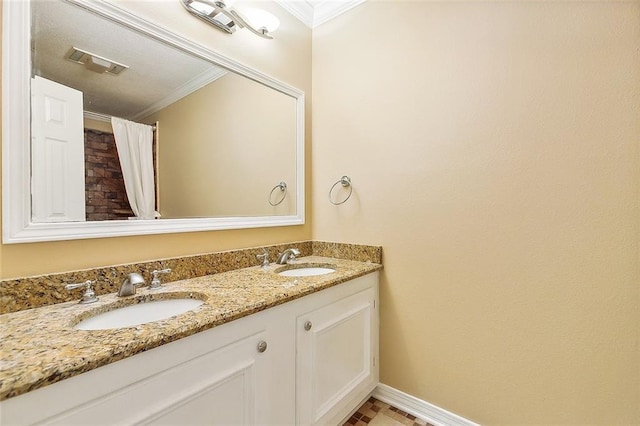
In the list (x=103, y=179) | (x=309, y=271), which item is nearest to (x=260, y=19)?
(x=103, y=179)

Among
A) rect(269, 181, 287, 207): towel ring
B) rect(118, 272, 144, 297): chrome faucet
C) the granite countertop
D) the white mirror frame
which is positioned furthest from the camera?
rect(269, 181, 287, 207): towel ring

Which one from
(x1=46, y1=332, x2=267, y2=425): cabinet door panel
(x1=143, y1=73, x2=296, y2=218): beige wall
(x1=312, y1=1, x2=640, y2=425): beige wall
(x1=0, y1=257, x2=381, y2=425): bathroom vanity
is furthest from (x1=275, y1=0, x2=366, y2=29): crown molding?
(x1=46, y1=332, x2=267, y2=425): cabinet door panel

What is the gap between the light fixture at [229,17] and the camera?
4.36ft

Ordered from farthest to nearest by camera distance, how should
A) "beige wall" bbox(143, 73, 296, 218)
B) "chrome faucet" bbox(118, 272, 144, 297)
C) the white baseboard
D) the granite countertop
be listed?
the white baseboard < "beige wall" bbox(143, 73, 296, 218) < "chrome faucet" bbox(118, 272, 144, 297) < the granite countertop

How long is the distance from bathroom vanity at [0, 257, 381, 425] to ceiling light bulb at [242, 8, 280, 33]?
4.33 feet

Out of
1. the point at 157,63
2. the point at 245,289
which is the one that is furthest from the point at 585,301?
the point at 157,63

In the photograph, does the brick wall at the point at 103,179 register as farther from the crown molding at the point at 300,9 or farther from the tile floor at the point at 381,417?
the tile floor at the point at 381,417

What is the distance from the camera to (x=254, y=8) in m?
1.58

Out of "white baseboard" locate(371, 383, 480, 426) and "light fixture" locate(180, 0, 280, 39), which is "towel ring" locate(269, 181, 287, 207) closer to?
"light fixture" locate(180, 0, 280, 39)

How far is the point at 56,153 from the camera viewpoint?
3.24ft

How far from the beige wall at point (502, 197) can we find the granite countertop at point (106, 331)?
1.95 feet

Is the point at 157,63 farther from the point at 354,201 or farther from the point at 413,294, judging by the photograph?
the point at 413,294

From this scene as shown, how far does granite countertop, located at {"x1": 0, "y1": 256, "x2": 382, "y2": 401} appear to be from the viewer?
59 centimetres

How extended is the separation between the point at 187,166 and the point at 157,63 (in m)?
0.46
